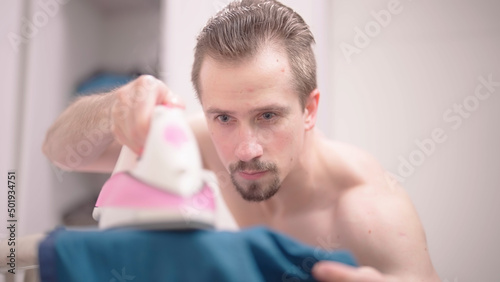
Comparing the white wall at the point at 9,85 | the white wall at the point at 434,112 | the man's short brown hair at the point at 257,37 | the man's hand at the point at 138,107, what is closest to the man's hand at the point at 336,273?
the man's hand at the point at 138,107

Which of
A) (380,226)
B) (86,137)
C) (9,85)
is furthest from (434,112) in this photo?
(9,85)

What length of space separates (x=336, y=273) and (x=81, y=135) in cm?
Result: 44

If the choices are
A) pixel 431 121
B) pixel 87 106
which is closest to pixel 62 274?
pixel 87 106

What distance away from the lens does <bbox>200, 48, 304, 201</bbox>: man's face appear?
1.76 feet

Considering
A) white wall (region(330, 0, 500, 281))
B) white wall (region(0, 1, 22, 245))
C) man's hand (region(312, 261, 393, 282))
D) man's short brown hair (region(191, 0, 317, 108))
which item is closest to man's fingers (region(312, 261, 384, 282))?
man's hand (region(312, 261, 393, 282))

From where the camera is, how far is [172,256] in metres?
0.32

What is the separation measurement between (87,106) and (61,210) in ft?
1.08

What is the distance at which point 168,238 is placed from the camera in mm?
325

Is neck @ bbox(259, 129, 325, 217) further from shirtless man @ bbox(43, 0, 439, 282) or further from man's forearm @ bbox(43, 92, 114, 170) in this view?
man's forearm @ bbox(43, 92, 114, 170)

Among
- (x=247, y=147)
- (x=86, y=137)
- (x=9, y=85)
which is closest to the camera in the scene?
(x=247, y=147)

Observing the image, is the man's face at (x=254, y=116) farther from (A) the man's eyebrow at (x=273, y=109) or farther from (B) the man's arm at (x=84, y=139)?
(B) the man's arm at (x=84, y=139)

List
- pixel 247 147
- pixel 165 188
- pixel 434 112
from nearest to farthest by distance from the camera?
pixel 165 188
pixel 247 147
pixel 434 112

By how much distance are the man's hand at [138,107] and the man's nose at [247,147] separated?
138 millimetres

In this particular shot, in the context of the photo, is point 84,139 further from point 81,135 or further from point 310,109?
point 310,109
